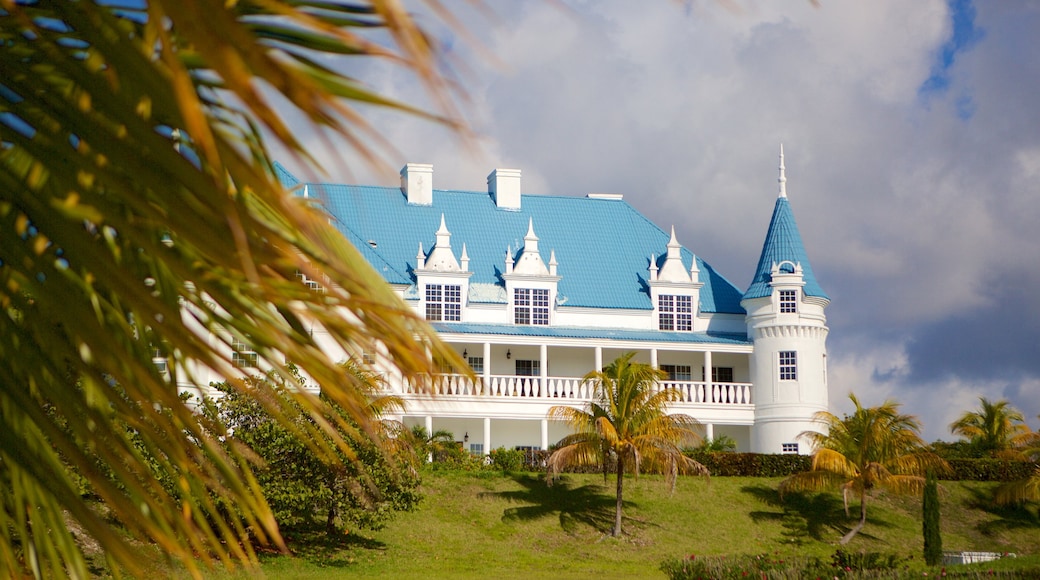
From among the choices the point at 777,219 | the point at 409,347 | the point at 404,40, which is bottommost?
the point at 409,347

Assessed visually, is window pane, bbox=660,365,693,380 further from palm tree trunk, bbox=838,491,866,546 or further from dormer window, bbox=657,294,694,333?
palm tree trunk, bbox=838,491,866,546

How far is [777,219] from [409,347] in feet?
148

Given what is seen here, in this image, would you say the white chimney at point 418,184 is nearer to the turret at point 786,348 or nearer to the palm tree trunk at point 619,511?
the turret at point 786,348

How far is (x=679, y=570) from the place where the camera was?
2191 cm

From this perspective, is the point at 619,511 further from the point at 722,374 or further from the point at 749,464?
the point at 722,374

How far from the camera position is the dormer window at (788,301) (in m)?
44.0

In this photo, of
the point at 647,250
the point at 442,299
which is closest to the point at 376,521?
the point at 442,299

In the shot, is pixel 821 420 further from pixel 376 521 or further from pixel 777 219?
pixel 376 521

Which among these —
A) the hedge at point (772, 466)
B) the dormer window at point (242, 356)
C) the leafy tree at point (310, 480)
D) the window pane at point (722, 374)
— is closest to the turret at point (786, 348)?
the window pane at point (722, 374)

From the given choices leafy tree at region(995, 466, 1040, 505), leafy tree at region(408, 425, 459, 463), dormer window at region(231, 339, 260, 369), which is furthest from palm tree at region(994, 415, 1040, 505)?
dormer window at region(231, 339, 260, 369)

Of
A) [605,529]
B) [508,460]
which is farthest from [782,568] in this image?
[508,460]

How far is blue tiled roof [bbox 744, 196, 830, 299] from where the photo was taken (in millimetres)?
44562

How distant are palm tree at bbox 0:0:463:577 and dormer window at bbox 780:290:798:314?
140ft

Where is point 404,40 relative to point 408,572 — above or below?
above
